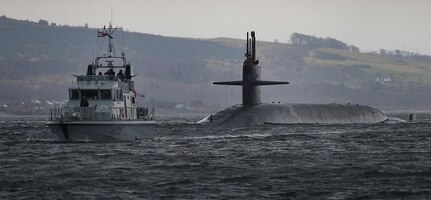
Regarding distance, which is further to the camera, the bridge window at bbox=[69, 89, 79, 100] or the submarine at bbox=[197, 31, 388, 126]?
the submarine at bbox=[197, 31, 388, 126]

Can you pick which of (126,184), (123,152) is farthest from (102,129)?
(126,184)

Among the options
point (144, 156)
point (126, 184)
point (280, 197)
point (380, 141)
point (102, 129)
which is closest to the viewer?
point (280, 197)

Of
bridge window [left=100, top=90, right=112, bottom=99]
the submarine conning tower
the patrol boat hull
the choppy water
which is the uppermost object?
the submarine conning tower

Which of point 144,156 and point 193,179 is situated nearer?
point 193,179

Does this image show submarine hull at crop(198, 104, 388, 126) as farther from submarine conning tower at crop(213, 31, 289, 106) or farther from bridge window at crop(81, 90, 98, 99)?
bridge window at crop(81, 90, 98, 99)

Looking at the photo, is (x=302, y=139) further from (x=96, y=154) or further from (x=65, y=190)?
(x=65, y=190)

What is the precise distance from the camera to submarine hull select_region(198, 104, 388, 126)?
114 metres

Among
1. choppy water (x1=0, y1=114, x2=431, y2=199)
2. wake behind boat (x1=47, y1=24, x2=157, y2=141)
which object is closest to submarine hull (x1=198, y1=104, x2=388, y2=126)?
choppy water (x1=0, y1=114, x2=431, y2=199)

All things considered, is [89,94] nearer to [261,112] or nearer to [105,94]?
[105,94]

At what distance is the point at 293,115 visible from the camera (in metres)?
122

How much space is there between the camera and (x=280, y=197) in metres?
40.5

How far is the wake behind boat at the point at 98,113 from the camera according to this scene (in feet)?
221

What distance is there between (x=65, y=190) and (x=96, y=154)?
58.7 feet

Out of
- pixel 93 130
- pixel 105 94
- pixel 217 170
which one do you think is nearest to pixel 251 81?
pixel 105 94
